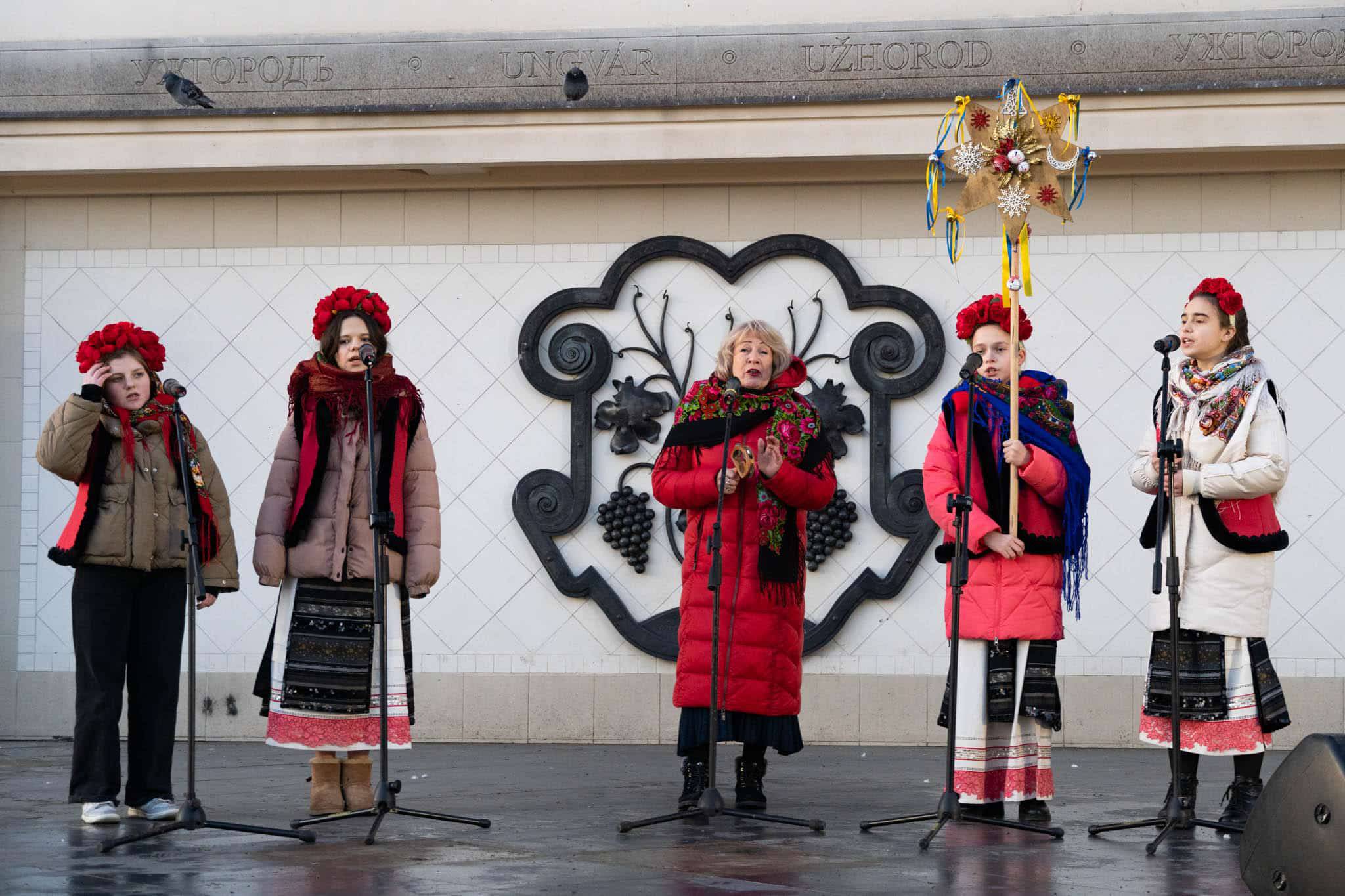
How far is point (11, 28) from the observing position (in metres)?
8.40

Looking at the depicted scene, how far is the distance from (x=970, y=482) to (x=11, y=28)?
555 centimetres

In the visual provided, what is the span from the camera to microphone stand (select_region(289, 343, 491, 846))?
5094 millimetres

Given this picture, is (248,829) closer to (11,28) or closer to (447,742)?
(447,742)

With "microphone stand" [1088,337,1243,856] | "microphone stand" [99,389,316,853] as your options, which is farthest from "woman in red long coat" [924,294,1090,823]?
"microphone stand" [99,389,316,853]

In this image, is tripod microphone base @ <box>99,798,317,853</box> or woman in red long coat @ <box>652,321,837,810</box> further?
woman in red long coat @ <box>652,321,837,810</box>

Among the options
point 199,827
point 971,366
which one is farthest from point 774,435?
point 199,827

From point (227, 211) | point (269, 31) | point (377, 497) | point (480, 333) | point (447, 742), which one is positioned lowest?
point (447, 742)

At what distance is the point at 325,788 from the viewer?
5.54 metres

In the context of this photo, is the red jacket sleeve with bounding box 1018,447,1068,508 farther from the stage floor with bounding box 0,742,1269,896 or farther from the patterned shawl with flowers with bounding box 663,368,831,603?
the stage floor with bounding box 0,742,1269,896

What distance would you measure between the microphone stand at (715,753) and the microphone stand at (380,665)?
1.82ft

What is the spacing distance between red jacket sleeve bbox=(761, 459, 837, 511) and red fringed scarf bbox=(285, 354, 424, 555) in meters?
1.20

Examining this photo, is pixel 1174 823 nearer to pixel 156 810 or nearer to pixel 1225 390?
pixel 1225 390

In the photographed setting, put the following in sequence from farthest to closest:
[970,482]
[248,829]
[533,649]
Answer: [533,649] → [970,482] → [248,829]

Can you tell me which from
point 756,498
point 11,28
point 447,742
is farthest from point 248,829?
point 11,28
